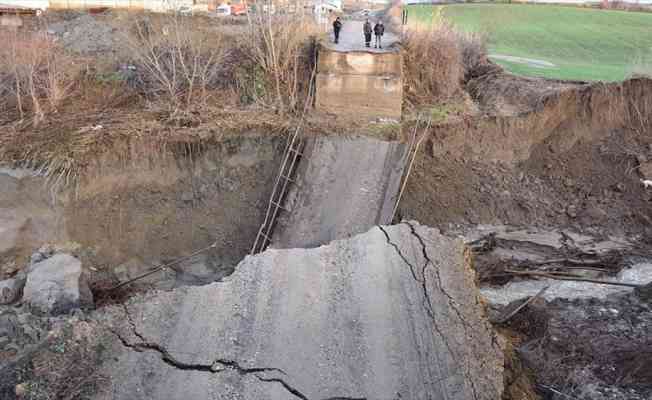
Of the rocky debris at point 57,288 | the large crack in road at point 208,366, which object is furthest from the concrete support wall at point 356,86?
the large crack in road at point 208,366

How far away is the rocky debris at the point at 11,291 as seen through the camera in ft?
19.4

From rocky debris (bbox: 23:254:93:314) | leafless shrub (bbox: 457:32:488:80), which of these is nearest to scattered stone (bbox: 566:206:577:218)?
leafless shrub (bbox: 457:32:488:80)

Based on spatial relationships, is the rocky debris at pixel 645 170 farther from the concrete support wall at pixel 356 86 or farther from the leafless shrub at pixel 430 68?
the concrete support wall at pixel 356 86

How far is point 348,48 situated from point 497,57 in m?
6.61

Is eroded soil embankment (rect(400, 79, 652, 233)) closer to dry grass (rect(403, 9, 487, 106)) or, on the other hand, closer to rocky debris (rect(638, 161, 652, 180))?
rocky debris (rect(638, 161, 652, 180))

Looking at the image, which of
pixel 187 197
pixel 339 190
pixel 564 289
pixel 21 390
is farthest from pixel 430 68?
pixel 21 390

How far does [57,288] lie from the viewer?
Result: 216 inches

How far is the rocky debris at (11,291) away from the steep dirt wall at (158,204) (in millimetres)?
1471

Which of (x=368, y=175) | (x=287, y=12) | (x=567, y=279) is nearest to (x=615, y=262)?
(x=567, y=279)

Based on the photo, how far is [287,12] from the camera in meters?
10.2

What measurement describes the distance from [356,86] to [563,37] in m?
14.1

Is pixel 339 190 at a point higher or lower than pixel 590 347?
higher

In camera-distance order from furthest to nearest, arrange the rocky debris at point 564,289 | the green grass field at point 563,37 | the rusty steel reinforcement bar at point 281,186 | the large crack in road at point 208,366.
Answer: the green grass field at point 563,37
the rusty steel reinforcement bar at point 281,186
the rocky debris at point 564,289
the large crack in road at point 208,366

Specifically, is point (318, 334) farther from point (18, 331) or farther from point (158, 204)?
point (158, 204)
